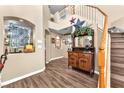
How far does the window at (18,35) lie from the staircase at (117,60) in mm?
2766

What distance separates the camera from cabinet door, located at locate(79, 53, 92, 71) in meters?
5.74

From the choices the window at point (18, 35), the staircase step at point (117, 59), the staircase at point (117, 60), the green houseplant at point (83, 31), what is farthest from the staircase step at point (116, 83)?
the window at point (18, 35)

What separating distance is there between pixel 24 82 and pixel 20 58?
82cm

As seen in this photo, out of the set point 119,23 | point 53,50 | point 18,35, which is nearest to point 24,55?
point 18,35

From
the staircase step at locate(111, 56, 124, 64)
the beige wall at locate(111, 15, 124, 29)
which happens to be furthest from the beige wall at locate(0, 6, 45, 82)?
the staircase step at locate(111, 56, 124, 64)

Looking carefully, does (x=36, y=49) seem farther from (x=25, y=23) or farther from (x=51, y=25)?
→ (x=51, y=25)

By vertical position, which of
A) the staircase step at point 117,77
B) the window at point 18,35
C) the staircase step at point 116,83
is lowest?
the staircase step at point 116,83

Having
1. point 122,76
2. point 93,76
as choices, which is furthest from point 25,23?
point 122,76

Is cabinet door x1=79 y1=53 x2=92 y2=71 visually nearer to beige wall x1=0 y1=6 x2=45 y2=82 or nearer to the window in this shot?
beige wall x1=0 y1=6 x2=45 y2=82

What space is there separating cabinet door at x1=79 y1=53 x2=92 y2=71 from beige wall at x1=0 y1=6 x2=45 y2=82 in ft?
5.01

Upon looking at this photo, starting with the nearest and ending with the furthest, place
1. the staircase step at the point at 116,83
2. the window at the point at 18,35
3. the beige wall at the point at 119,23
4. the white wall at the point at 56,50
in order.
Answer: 1. the staircase step at the point at 116,83
2. the window at the point at 18,35
3. the beige wall at the point at 119,23
4. the white wall at the point at 56,50

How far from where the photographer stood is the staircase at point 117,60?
11.4 feet

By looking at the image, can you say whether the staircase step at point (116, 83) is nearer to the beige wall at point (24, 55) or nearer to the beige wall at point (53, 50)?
the beige wall at point (24, 55)

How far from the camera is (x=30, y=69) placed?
5602 mm
